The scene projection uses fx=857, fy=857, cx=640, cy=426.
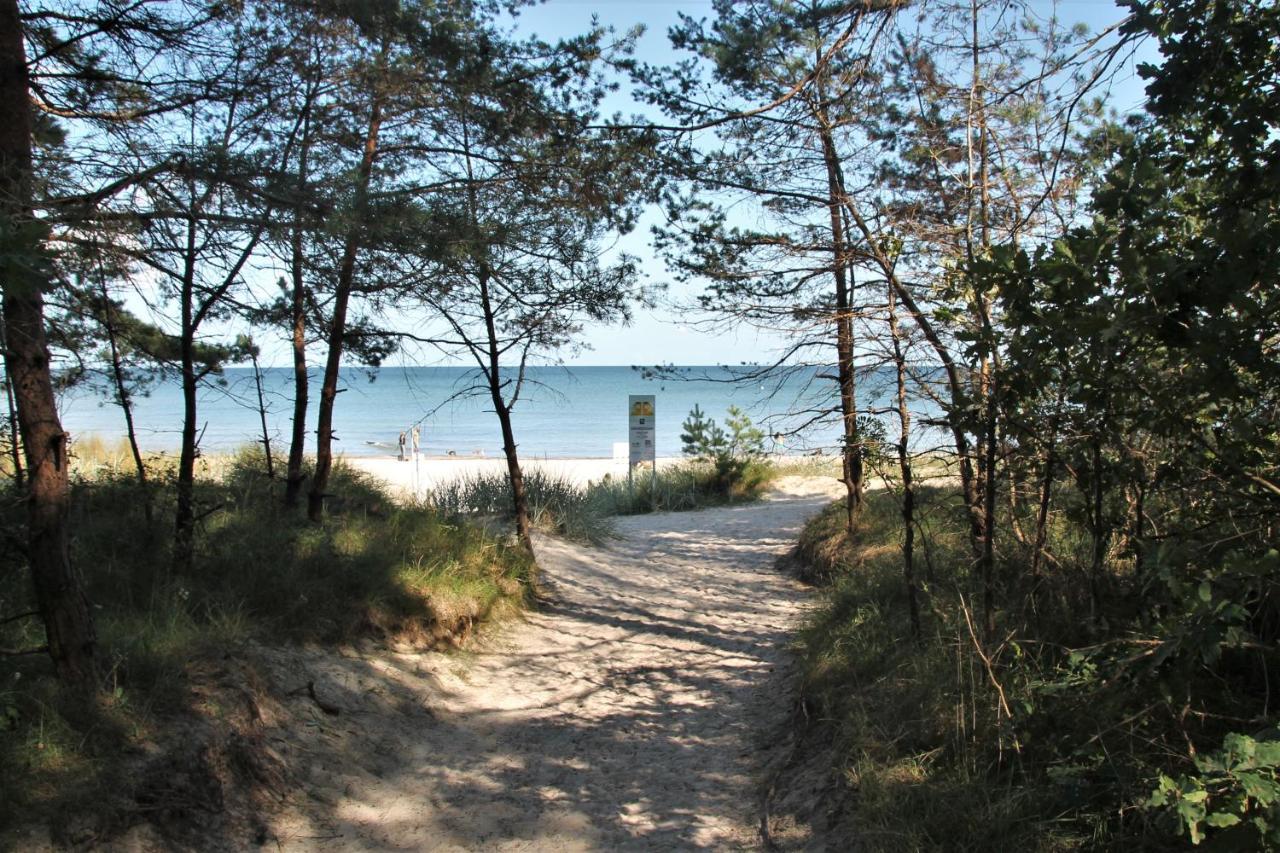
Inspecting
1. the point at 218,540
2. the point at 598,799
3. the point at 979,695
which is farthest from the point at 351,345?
the point at 979,695

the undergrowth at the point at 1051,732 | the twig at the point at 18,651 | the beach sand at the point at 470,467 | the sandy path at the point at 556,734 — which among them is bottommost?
the sandy path at the point at 556,734

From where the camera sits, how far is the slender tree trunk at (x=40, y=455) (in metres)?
3.93

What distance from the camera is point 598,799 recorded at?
4578 millimetres

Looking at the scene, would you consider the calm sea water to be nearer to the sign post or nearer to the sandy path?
the sign post

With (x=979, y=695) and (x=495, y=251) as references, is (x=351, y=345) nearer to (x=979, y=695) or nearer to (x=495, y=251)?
(x=495, y=251)

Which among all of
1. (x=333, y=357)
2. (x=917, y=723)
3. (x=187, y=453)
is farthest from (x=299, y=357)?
(x=917, y=723)

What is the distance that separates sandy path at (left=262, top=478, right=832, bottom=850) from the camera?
4238 millimetres

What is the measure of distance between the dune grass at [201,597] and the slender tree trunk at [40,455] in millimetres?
125

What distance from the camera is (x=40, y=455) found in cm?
398

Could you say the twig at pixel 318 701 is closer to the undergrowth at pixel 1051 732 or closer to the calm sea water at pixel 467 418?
the calm sea water at pixel 467 418

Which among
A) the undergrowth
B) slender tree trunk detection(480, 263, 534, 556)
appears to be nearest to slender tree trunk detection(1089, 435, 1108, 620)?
the undergrowth

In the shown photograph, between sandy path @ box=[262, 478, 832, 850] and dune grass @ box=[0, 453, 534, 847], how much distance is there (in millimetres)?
381

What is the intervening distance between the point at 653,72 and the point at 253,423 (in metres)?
37.1

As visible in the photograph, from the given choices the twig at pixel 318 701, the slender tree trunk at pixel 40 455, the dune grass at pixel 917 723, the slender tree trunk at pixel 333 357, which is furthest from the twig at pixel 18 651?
the dune grass at pixel 917 723
